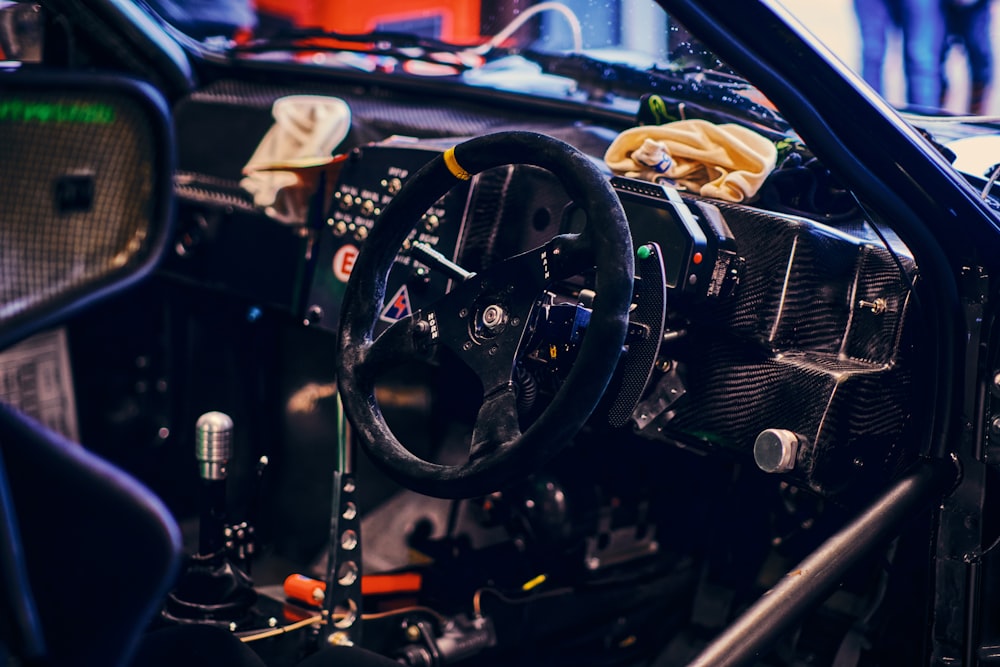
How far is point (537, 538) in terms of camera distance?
6.59ft

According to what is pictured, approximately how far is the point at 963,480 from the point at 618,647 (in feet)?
3.17

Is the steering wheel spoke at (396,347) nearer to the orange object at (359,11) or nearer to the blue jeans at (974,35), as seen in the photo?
Result: the blue jeans at (974,35)

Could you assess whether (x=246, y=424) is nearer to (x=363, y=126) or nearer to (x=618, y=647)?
(x=363, y=126)

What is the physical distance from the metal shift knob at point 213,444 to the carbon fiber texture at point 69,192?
882 millimetres

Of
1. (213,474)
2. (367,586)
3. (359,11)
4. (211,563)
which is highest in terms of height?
(359,11)

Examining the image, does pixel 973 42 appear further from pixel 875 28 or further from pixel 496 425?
pixel 496 425

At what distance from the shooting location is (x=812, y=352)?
4.78ft

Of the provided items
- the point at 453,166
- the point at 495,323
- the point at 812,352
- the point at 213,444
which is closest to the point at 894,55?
the point at 812,352

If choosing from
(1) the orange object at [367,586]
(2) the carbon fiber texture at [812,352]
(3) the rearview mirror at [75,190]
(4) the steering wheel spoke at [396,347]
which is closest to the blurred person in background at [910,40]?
(2) the carbon fiber texture at [812,352]

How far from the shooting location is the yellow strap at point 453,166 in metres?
1.36

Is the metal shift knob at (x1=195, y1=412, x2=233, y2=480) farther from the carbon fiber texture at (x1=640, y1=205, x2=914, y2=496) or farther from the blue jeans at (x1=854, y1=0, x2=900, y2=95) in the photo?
the blue jeans at (x1=854, y1=0, x2=900, y2=95)

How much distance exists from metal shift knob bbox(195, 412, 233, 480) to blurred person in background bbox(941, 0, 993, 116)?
61.6 inches

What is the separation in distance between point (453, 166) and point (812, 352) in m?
0.60

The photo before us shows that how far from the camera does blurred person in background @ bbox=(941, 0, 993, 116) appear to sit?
224 cm
